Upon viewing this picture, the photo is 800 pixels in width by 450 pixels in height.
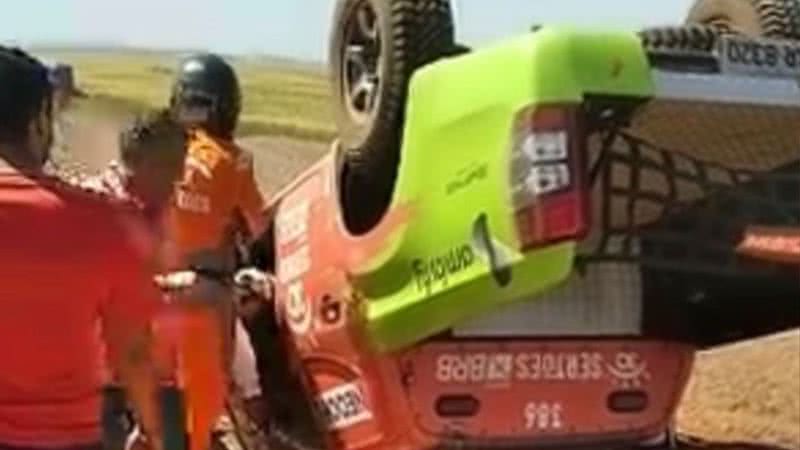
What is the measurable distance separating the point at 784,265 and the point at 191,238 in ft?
7.70

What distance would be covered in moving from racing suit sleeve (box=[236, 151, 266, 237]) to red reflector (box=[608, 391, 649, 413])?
1550 millimetres

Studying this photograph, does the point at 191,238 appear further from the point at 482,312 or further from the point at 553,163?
the point at 553,163

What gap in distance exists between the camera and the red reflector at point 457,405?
7.42 m

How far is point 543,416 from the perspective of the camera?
24.6 feet

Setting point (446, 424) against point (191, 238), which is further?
point (191, 238)

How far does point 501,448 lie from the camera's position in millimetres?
7504

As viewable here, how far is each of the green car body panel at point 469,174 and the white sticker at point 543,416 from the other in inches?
19.5

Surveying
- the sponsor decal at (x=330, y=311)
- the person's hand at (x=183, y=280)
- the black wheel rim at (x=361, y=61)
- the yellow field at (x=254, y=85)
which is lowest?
the sponsor decal at (x=330, y=311)

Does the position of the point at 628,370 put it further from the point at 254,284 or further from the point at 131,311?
the point at 131,311

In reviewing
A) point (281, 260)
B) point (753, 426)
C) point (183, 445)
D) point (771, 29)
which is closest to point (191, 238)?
point (281, 260)

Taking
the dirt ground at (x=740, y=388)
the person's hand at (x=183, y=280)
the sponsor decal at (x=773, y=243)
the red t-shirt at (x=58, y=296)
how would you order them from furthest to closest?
1. the dirt ground at (x=740, y=388)
2. the person's hand at (x=183, y=280)
3. the sponsor decal at (x=773, y=243)
4. the red t-shirt at (x=58, y=296)

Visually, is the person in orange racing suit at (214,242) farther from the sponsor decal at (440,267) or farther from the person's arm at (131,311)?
the person's arm at (131,311)

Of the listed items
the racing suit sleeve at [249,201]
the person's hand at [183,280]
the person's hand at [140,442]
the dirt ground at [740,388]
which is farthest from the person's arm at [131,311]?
the dirt ground at [740,388]

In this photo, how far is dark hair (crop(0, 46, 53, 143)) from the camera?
547 centimetres
